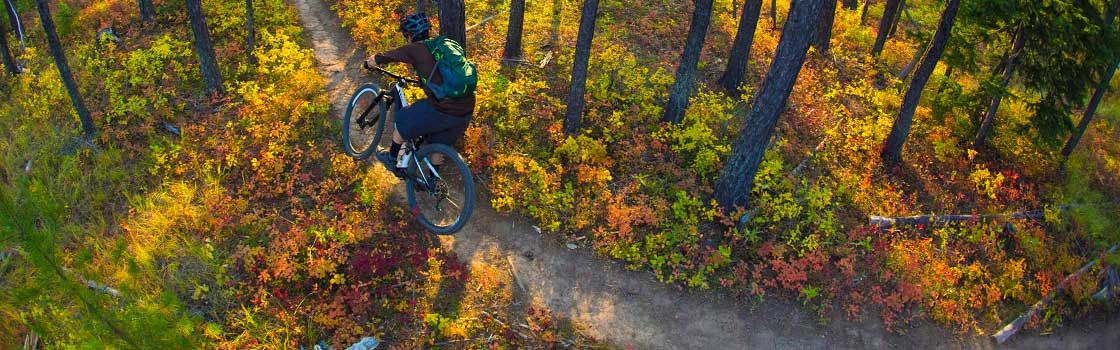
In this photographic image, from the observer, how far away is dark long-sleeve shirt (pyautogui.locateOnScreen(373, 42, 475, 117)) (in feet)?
28.8

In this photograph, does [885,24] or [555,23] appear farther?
[885,24]

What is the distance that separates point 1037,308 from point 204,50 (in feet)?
55.4

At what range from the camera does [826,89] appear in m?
15.9

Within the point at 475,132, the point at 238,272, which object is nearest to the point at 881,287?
the point at 475,132

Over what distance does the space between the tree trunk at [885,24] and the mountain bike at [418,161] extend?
45.9 ft

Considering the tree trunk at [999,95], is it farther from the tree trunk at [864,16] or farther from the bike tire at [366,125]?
the bike tire at [366,125]

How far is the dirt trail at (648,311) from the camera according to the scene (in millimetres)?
9305

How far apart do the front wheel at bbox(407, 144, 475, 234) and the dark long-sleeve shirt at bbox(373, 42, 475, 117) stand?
646 mm

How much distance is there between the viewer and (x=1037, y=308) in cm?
1095

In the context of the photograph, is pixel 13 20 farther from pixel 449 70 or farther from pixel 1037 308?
pixel 1037 308

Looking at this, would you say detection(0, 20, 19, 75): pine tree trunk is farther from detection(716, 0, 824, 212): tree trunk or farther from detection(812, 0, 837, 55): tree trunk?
detection(812, 0, 837, 55): tree trunk

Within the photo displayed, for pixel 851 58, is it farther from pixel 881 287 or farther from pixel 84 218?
pixel 84 218

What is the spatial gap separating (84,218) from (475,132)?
7.19m

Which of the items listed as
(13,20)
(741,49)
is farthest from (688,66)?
(13,20)
